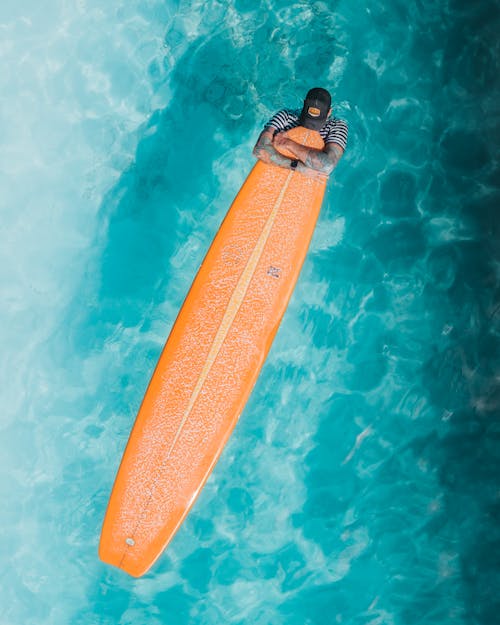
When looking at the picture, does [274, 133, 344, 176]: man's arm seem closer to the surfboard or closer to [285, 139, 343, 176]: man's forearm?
[285, 139, 343, 176]: man's forearm

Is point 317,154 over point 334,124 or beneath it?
beneath

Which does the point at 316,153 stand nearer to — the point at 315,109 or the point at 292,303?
the point at 315,109

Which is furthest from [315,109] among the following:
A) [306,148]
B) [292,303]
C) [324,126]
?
[292,303]

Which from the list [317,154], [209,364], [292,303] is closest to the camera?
[317,154]

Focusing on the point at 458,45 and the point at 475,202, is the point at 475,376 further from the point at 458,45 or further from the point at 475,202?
the point at 458,45

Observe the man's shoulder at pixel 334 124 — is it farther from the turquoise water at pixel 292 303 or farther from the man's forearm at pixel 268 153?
the turquoise water at pixel 292 303

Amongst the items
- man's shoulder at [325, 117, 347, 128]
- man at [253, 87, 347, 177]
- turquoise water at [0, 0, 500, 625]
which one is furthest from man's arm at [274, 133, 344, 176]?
turquoise water at [0, 0, 500, 625]
